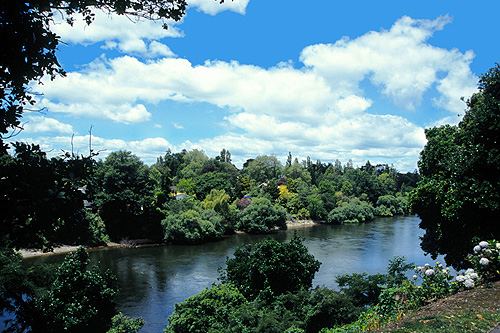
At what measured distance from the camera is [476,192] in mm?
10953

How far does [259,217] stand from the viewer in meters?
42.5

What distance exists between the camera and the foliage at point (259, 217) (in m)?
42.4

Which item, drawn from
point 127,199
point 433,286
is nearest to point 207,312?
point 433,286

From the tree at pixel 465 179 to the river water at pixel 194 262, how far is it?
23.7ft

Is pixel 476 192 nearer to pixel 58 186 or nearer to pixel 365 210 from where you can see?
pixel 58 186

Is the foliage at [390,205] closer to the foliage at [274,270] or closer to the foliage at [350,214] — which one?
the foliage at [350,214]

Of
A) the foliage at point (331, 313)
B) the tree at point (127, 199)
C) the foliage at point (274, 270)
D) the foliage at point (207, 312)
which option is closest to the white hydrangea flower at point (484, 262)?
the foliage at point (331, 313)

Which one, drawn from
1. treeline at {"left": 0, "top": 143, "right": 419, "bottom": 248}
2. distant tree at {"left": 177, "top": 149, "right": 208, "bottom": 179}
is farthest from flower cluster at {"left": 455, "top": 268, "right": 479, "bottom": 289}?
distant tree at {"left": 177, "top": 149, "right": 208, "bottom": 179}

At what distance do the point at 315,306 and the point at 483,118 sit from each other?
312 inches

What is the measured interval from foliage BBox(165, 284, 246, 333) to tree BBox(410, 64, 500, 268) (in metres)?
8.27

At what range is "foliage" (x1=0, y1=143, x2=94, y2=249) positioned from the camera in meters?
4.47

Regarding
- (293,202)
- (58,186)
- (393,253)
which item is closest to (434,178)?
(58,186)

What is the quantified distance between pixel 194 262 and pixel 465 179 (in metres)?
20.7

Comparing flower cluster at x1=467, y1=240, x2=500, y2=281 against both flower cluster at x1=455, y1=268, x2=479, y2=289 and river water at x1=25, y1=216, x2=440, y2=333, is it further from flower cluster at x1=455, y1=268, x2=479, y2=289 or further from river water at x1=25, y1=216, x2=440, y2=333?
river water at x1=25, y1=216, x2=440, y2=333
